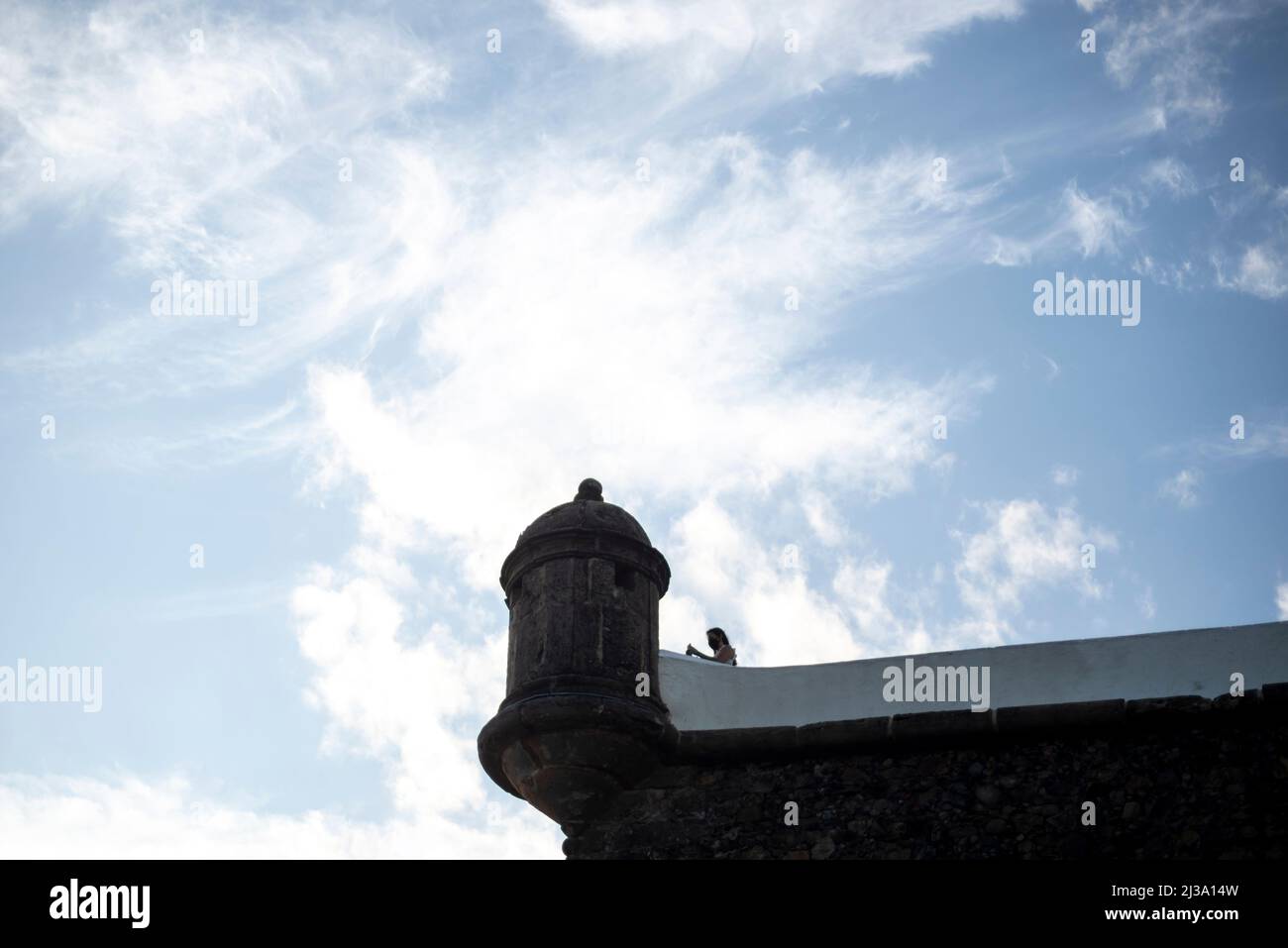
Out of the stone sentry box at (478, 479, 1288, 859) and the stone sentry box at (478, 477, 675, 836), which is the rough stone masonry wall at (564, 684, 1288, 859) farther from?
the stone sentry box at (478, 477, 675, 836)

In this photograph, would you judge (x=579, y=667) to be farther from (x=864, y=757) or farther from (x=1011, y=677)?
(x=1011, y=677)

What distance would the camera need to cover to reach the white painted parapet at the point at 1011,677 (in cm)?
826

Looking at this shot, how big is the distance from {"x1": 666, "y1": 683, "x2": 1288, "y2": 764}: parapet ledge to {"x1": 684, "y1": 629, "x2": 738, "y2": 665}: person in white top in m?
0.92

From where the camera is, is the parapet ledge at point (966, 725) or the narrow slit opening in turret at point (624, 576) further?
the narrow slit opening in turret at point (624, 576)

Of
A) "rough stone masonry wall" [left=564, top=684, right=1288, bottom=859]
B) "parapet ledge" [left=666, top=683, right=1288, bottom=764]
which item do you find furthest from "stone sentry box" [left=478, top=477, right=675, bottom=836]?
"parapet ledge" [left=666, top=683, right=1288, bottom=764]

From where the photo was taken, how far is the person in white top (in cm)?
971

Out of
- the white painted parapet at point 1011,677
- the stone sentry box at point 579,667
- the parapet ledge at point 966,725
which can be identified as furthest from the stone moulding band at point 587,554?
the parapet ledge at point 966,725

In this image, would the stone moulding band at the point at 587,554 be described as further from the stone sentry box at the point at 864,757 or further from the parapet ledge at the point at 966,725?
the parapet ledge at the point at 966,725

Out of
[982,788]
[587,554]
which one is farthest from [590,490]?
[982,788]

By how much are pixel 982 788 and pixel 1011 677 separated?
77 centimetres

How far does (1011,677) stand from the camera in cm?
862
